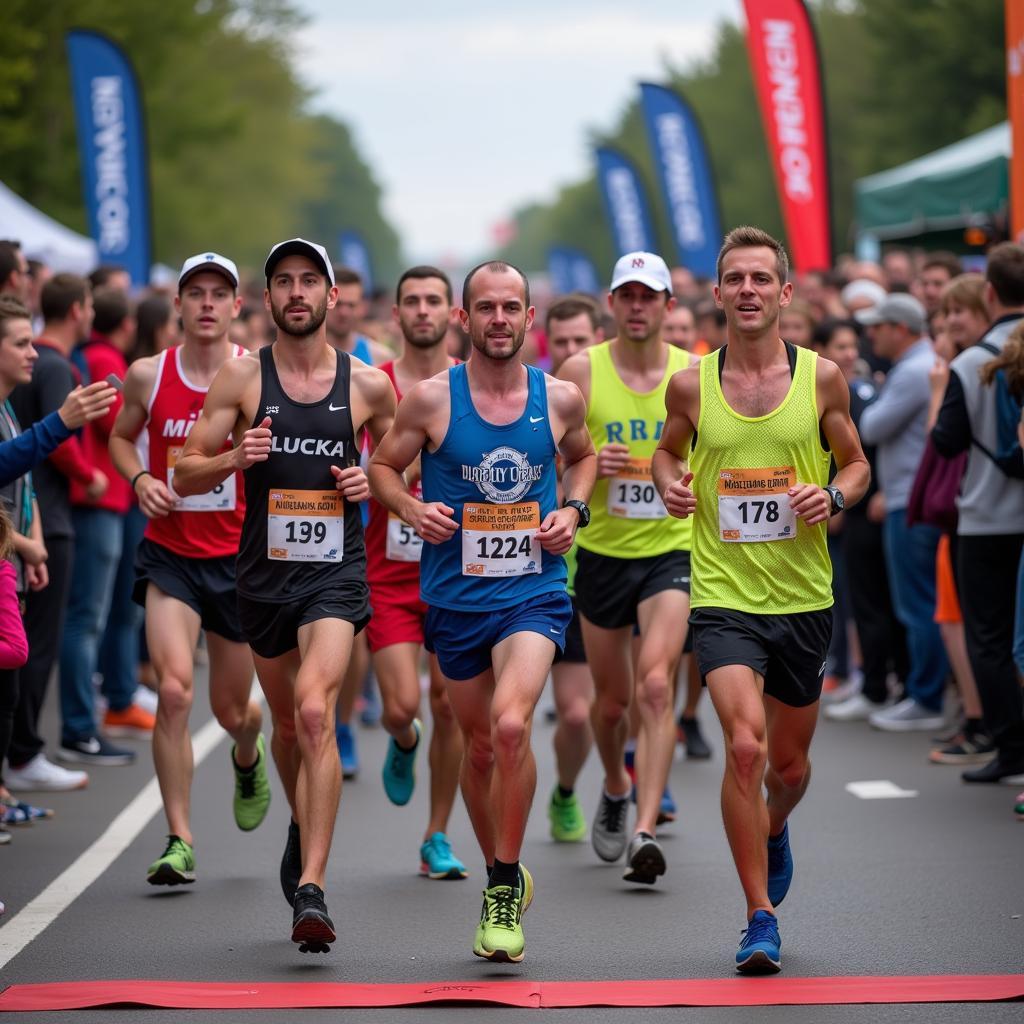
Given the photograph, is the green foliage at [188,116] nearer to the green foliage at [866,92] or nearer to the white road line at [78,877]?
the green foliage at [866,92]

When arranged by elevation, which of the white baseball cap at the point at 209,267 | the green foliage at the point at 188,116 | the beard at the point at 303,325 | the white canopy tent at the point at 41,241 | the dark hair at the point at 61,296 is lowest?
the beard at the point at 303,325

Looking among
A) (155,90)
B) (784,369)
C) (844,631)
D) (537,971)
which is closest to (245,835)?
(537,971)

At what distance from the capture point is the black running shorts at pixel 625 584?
8430 mm

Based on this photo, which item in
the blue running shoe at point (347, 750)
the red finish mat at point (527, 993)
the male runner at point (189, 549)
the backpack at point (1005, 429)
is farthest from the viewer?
the blue running shoe at point (347, 750)

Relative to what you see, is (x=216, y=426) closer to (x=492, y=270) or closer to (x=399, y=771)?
(x=492, y=270)

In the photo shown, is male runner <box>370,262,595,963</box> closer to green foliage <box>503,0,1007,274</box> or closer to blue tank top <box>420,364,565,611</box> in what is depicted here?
blue tank top <box>420,364,565,611</box>

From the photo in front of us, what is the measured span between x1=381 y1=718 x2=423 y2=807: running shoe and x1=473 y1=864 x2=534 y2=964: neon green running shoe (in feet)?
6.78

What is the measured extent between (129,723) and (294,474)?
5.57 metres

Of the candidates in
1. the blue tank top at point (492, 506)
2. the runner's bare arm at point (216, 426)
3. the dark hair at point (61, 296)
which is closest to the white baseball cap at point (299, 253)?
the runner's bare arm at point (216, 426)

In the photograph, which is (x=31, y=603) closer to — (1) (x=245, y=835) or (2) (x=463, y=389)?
(1) (x=245, y=835)

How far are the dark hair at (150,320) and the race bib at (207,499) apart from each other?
329 cm

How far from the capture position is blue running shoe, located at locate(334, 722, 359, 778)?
10.7 metres

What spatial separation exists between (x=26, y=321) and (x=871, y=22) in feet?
144

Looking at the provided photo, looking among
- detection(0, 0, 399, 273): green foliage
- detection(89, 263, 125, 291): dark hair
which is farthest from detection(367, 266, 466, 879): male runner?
detection(0, 0, 399, 273): green foliage
